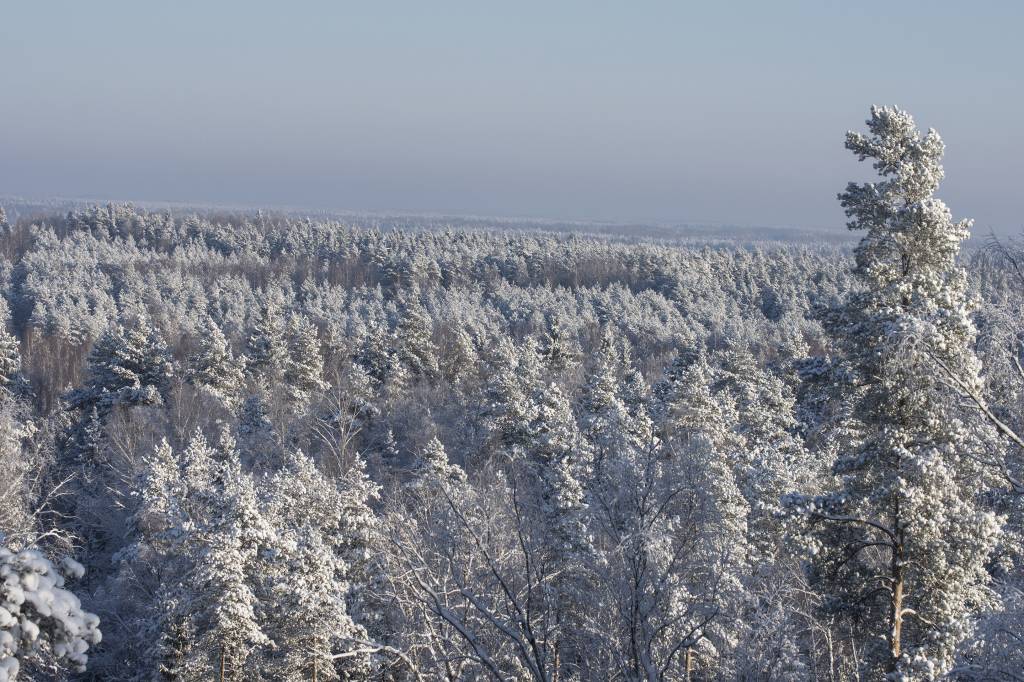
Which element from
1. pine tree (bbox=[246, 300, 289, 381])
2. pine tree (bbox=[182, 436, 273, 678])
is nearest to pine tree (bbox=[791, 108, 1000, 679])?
pine tree (bbox=[182, 436, 273, 678])

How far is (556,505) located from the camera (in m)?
22.0

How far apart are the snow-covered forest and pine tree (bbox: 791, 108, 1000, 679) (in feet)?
0.14

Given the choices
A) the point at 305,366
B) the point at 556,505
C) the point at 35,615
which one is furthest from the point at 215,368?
the point at 35,615

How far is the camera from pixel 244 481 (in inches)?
659

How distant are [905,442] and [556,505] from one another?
12.6 metres

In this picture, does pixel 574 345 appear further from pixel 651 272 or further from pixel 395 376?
pixel 651 272

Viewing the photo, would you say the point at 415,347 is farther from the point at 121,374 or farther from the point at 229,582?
the point at 229,582

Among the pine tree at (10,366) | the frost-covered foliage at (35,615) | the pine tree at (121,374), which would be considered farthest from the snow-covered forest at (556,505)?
the pine tree at (10,366)

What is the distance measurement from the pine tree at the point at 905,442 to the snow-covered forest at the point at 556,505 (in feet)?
0.14

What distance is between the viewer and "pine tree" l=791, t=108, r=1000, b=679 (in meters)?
9.84

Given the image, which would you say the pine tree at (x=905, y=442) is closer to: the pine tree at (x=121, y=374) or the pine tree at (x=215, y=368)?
the pine tree at (x=215, y=368)

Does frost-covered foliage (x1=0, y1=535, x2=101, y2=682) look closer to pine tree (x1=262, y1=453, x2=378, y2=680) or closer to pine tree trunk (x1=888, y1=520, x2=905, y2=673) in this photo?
pine tree trunk (x1=888, y1=520, x2=905, y2=673)

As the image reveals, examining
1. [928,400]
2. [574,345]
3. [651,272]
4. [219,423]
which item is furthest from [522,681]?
[651,272]

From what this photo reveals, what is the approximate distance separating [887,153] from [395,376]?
134 feet
